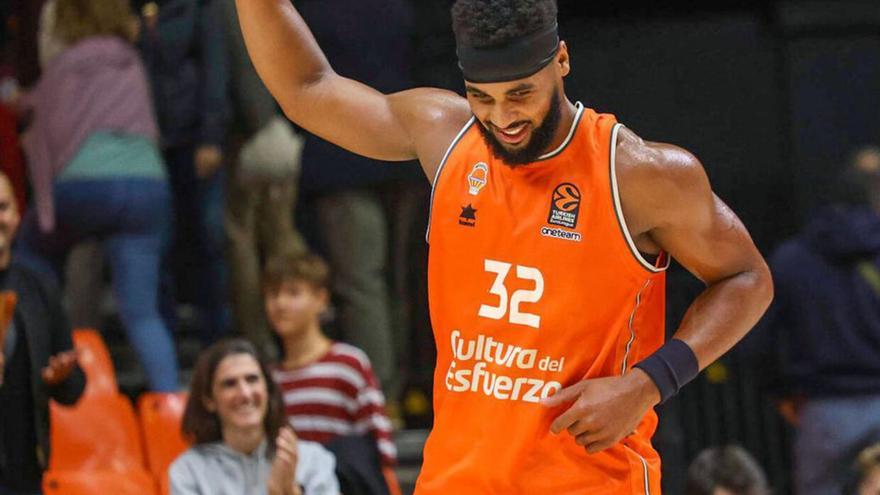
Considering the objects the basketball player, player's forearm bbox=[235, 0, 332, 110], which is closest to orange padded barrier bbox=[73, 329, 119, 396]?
player's forearm bbox=[235, 0, 332, 110]

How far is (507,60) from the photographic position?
305 centimetres

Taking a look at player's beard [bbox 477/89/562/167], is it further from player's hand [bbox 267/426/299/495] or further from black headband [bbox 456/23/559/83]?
player's hand [bbox 267/426/299/495]

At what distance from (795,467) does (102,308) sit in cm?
306

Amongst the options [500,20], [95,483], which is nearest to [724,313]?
[500,20]

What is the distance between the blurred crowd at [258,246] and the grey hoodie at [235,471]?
2cm

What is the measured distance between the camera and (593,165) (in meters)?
3.17

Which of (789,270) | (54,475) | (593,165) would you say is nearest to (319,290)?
(54,475)

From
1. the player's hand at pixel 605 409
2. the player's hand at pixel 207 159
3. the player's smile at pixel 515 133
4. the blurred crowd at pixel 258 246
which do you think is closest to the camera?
the player's hand at pixel 605 409

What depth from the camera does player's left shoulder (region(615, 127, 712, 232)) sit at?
10.3ft

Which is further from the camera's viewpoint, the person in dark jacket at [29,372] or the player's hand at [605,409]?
the person in dark jacket at [29,372]

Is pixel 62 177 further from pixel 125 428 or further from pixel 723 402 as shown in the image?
pixel 723 402

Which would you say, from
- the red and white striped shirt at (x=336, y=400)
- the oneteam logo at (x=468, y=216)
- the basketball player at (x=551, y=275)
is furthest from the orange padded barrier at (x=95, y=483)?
the oneteam logo at (x=468, y=216)

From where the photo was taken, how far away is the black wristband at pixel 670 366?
10.1 ft

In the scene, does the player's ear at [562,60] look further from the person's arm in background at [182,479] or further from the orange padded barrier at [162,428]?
the orange padded barrier at [162,428]
